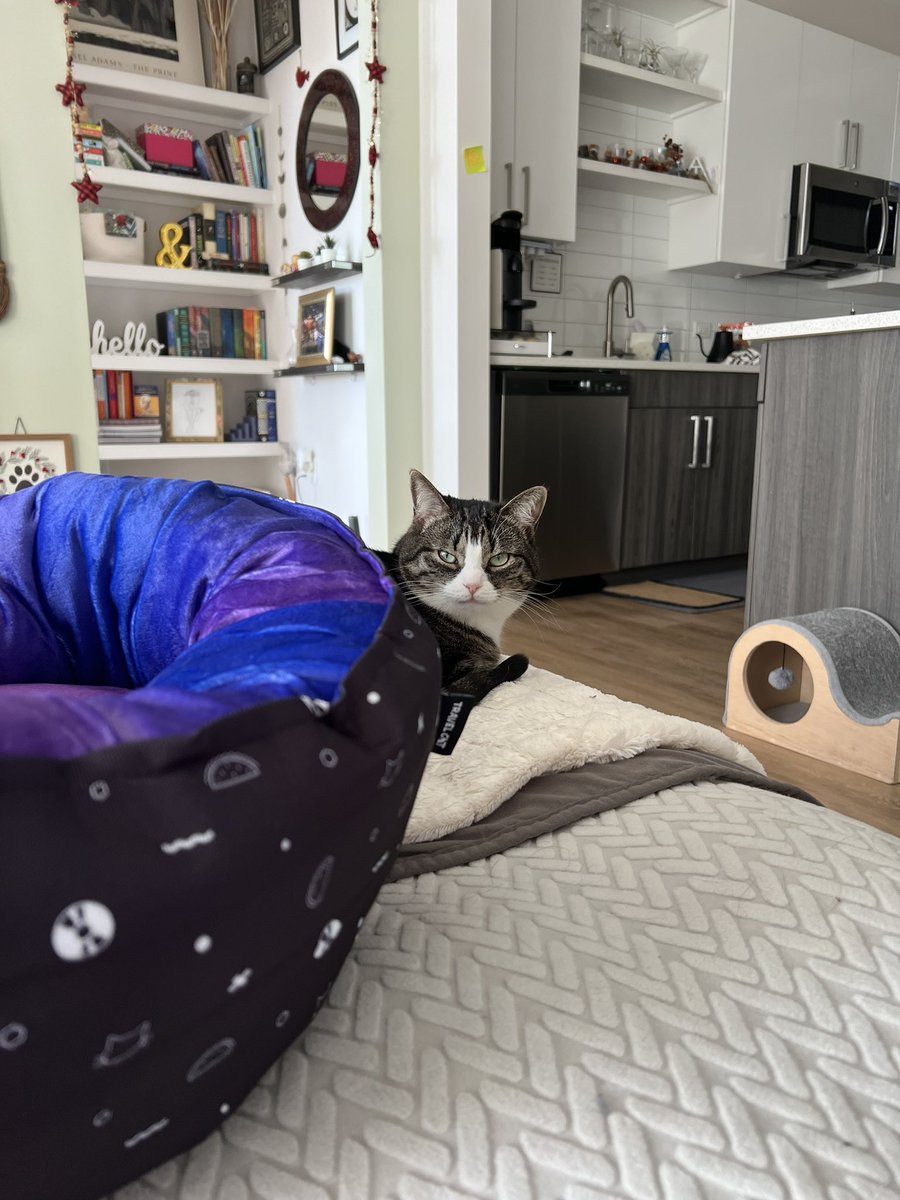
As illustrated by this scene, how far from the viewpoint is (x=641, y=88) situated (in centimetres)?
423

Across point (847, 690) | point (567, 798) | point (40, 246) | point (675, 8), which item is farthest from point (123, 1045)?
point (675, 8)

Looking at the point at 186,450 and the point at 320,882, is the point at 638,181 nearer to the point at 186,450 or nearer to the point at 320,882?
the point at 186,450

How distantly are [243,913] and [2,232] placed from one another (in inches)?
100

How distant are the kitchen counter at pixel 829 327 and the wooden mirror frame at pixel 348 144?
203 cm

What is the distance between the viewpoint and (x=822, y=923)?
661mm

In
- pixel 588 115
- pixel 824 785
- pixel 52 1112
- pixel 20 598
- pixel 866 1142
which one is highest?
pixel 588 115

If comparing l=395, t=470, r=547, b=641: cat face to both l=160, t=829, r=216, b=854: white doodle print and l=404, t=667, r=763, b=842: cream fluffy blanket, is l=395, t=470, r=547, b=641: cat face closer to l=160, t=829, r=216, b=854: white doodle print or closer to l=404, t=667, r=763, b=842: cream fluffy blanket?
l=404, t=667, r=763, b=842: cream fluffy blanket

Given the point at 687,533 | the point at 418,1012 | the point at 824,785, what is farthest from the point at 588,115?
the point at 418,1012

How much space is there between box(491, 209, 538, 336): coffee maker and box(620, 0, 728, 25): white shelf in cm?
149

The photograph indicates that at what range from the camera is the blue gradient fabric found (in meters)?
0.39

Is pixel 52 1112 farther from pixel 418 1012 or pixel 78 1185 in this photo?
pixel 418 1012

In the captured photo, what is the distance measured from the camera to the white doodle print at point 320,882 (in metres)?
0.40

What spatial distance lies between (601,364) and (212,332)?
6.08 feet

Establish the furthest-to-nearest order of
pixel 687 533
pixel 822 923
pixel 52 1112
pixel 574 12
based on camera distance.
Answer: pixel 687 533, pixel 574 12, pixel 822 923, pixel 52 1112
